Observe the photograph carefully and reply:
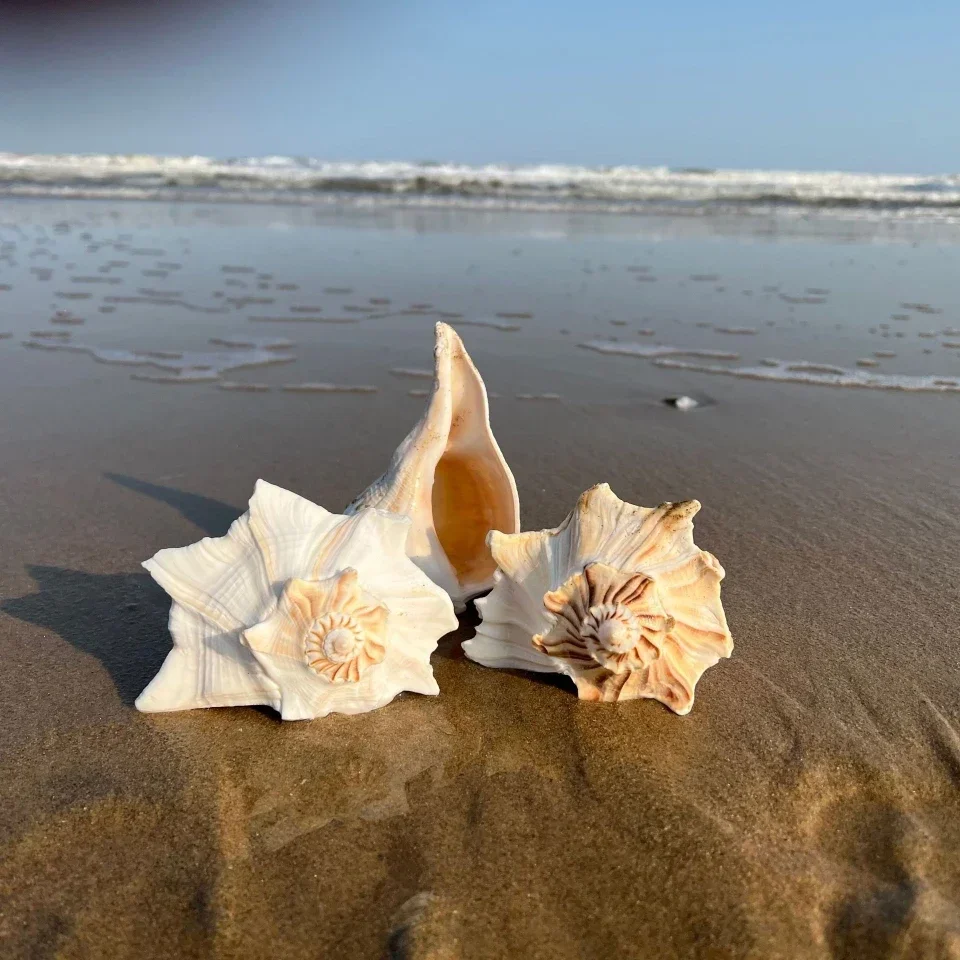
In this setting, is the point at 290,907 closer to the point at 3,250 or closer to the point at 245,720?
the point at 245,720

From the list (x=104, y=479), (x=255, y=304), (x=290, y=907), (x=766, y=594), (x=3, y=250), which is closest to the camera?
(x=290, y=907)

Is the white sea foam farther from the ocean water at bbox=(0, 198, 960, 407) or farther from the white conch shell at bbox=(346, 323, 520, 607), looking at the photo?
the white conch shell at bbox=(346, 323, 520, 607)

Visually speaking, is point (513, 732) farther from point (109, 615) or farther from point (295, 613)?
point (109, 615)

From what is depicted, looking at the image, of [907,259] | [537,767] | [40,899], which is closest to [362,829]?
[537,767]

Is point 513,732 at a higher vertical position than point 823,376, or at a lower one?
higher

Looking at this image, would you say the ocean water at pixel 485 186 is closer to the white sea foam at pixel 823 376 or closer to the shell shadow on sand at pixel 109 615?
the white sea foam at pixel 823 376

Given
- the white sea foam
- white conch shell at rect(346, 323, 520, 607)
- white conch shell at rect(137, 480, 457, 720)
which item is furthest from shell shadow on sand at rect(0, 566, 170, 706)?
the white sea foam

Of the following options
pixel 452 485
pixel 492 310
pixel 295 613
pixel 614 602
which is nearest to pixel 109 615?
pixel 295 613
